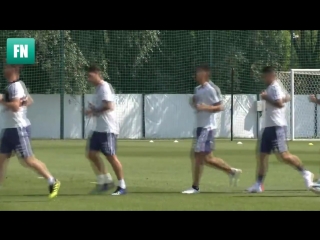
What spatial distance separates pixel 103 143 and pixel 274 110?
2756mm

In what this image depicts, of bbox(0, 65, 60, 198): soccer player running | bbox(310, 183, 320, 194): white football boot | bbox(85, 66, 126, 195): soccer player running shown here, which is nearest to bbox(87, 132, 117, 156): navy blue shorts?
bbox(85, 66, 126, 195): soccer player running

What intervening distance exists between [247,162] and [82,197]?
9539 mm

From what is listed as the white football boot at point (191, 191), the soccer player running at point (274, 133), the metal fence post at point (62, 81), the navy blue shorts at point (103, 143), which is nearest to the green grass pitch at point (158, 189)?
the white football boot at point (191, 191)

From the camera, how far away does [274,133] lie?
13875mm

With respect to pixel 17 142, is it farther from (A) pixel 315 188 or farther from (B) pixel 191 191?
(A) pixel 315 188

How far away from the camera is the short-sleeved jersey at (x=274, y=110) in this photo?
13812mm

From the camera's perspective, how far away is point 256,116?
1633 inches

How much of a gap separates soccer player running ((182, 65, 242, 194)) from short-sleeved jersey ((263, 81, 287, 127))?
2.50ft

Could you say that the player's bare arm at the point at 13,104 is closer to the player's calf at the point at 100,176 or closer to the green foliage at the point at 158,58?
the player's calf at the point at 100,176

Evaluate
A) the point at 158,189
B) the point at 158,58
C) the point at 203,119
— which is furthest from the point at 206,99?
the point at 158,58

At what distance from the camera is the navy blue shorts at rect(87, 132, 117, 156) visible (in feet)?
44.5

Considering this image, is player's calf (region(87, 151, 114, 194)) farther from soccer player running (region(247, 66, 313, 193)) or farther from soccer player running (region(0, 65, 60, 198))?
soccer player running (region(247, 66, 313, 193))

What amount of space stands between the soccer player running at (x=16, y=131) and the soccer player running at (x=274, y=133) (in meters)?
3.35
